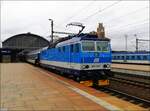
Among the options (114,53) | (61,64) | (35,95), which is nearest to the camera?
(35,95)

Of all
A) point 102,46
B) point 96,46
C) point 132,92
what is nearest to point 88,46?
point 96,46

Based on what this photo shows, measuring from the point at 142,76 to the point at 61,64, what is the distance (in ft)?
25.9

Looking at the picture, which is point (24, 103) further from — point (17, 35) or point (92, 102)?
point (17, 35)

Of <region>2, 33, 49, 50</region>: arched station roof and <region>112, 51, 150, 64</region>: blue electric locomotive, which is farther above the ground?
<region>2, 33, 49, 50</region>: arched station roof

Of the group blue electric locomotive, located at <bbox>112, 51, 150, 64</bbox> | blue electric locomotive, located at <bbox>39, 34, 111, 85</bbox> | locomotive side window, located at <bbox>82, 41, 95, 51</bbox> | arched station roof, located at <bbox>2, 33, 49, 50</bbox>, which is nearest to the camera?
blue electric locomotive, located at <bbox>39, 34, 111, 85</bbox>

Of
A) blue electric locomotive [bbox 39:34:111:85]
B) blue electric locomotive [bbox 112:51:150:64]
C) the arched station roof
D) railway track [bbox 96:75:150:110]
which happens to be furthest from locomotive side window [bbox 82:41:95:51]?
the arched station roof

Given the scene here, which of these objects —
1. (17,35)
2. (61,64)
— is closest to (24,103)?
(61,64)

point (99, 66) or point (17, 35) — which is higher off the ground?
point (17, 35)

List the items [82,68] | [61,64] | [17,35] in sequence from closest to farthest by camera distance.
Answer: [82,68] → [61,64] → [17,35]

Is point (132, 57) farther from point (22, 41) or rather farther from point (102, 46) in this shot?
point (22, 41)

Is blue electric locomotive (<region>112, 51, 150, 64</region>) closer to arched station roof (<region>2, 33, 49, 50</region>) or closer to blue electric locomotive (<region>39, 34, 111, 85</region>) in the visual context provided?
blue electric locomotive (<region>39, 34, 111, 85</region>)

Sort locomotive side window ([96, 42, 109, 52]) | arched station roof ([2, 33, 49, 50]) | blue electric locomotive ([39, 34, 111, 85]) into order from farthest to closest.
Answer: arched station roof ([2, 33, 49, 50]) → locomotive side window ([96, 42, 109, 52]) → blue electric locomotive ([39, 34, 111, 85])

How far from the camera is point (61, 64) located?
1967 centimetres

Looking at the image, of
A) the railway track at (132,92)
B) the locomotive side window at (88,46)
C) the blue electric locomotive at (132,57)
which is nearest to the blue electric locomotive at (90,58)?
the locomotive side window at (88,46)
